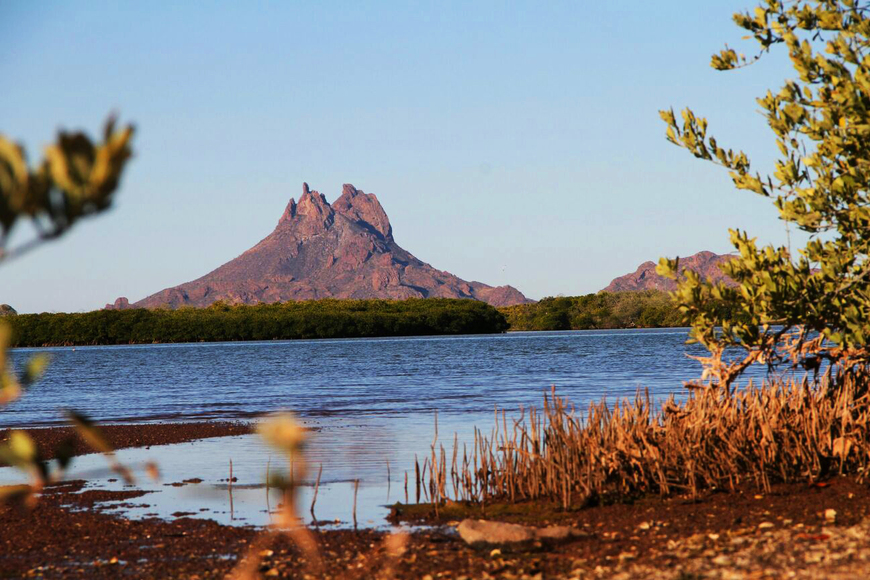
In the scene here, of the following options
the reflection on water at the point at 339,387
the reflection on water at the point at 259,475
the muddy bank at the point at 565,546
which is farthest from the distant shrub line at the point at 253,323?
the muddy bank at the point at 565,546

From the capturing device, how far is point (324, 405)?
34.6 meters

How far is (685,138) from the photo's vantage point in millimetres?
11711

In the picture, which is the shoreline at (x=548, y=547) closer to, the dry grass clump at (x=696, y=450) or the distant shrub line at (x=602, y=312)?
the dry grass clump at (x=696, y=450)

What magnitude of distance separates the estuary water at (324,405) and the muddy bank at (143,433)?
121 centimetres

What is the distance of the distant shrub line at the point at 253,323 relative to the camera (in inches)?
5664

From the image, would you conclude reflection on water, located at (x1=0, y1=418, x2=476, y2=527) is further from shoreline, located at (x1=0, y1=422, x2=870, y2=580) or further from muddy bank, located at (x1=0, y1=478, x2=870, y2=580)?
muddy bank, located at (x1=0, y1=478, x2=870, y2=580)

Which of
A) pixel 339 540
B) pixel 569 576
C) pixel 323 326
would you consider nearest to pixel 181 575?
pixel 339 540

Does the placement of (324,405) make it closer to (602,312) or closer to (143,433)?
(143,433)

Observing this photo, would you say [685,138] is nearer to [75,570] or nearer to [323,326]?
[75,570]

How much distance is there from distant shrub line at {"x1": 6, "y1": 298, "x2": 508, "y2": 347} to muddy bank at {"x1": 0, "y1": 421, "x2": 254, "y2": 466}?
389 ft

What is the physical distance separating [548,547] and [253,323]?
144 m

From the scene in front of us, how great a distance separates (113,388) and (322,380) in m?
10.6

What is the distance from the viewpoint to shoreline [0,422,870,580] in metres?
8.62

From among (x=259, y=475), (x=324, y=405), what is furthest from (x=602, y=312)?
(x=259, y=475)
